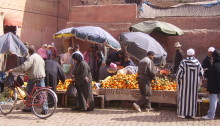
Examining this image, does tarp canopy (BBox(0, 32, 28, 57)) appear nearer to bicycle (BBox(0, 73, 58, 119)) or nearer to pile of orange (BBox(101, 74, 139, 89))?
bicycle (BBox(0, 73, 58, 119))

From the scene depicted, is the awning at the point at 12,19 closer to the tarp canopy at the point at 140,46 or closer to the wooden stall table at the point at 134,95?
the tarp canopy at the point at 140,46

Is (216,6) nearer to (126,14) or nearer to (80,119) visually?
(126,14)

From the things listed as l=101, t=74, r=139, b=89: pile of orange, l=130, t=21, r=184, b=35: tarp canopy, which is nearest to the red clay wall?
l=130, t=21, r=184, b=35: tarp canopy

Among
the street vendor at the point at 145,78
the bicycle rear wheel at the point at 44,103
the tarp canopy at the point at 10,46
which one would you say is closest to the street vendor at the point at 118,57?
the tarp canopy at the point at 10,46

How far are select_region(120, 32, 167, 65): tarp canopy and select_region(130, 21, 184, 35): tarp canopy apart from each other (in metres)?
1.22

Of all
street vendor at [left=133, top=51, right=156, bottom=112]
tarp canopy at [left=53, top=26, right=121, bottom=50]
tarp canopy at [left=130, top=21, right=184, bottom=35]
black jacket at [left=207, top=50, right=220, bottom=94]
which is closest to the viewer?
black jacket at [left=207, top=50, right=220, bottom=94]

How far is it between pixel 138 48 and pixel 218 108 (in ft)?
13.3

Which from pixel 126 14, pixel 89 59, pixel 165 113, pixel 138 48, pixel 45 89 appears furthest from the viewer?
pixel 126 14

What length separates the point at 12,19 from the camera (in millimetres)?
16781

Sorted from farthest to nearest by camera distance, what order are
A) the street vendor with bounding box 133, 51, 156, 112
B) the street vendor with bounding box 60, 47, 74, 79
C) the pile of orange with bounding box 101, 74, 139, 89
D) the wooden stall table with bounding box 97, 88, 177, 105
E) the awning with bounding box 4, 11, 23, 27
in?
the awning with bounding box 4, 11, 23, 27 → the street vendor with bounding box 60, 47, 74, 79 → the pile of orange with bounding box 101, 74, 139, 89 → the wooden stall table with bounding box 97, 88, 177, 105 → the street vendor with bounding box 133, 51, 156, 112

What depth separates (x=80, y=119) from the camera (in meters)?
7.53

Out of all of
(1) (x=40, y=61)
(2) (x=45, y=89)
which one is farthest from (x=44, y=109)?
(1) (x=40, y=61)

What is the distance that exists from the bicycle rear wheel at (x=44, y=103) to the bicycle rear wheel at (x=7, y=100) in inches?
23.5

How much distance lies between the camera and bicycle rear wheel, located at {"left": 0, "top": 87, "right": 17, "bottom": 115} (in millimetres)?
7844
